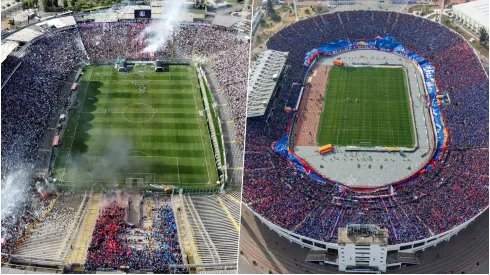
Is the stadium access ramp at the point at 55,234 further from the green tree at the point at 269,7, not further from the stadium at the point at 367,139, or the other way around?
the green tree at the point at 269,7

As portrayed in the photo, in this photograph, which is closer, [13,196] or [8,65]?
[13,196]

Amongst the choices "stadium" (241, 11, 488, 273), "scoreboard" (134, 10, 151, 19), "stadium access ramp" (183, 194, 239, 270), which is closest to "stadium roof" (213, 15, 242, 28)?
"stadium" (241, 11, 488, 273)

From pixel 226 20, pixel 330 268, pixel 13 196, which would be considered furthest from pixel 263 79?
pixel 13 196

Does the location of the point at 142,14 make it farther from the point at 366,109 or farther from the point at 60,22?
the point at 366,109

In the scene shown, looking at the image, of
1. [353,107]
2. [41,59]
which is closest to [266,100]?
[353,107]

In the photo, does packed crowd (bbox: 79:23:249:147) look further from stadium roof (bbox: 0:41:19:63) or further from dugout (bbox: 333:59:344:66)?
dugout (bbox: 333:59:344:66)

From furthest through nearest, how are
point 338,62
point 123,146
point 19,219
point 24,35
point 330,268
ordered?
point 338,62, point 24,35, point 123,146, point 19,219, point 330,268
